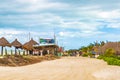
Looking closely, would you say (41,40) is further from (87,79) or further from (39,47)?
(87,79)

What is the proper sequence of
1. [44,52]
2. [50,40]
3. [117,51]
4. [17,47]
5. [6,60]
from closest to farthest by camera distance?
[6,60] < [17,47] < [44,52] < [117,51] < [50,40]

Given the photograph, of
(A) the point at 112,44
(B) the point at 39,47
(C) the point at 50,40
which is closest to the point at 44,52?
(B) the point at 39,47

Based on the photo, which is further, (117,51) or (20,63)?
(117,51)

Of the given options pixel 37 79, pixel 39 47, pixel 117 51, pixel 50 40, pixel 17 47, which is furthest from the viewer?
pixel 50 40

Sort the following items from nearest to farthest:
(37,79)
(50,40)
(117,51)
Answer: (37,79)
(117,51)
(50,40)

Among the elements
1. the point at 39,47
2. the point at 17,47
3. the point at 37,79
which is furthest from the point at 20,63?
the point at 39,47

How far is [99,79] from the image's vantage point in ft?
57.5

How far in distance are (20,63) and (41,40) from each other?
231 ft

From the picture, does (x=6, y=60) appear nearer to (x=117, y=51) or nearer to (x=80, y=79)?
(x=80, y=79)

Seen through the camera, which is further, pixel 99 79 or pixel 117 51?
pixel 117 51

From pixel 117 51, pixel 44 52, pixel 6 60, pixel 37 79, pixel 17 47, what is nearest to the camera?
pixel 37 79

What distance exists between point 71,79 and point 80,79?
1.70ft

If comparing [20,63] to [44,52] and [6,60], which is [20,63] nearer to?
[6,60]

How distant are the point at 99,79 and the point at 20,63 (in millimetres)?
20367
